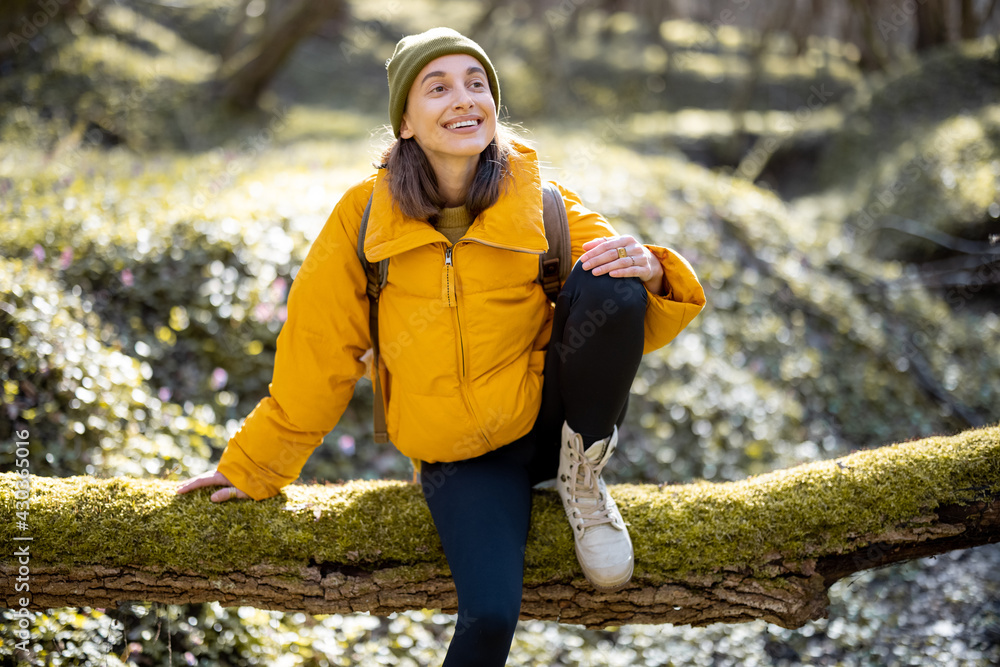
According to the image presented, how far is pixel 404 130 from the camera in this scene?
2.18 m

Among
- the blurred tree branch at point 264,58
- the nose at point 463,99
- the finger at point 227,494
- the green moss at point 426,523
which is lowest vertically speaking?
the green moss at point 426,523

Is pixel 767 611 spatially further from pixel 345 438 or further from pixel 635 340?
pixel 345 438

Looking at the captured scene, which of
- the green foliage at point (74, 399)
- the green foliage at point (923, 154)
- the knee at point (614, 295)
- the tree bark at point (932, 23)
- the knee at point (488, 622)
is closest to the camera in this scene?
the knee at point (488, 622)

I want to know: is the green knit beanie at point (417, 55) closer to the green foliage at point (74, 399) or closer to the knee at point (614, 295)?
the knee at point (614, 295)

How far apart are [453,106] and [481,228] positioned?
364 mm

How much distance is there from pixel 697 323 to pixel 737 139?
275 inches

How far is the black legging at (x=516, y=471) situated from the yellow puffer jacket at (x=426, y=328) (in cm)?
8

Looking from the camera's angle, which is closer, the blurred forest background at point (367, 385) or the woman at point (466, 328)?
the woman at point (466, 328)

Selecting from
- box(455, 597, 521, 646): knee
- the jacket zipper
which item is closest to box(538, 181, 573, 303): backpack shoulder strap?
the jacket zipper

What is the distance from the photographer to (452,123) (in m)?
2.05

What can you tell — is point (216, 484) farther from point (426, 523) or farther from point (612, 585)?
point (612, 585)

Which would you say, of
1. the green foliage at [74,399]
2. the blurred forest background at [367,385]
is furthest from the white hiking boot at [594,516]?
the green foliage at [74,399]

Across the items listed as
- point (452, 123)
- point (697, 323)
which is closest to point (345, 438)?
point (452, 123)

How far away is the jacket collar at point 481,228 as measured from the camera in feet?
6.56
